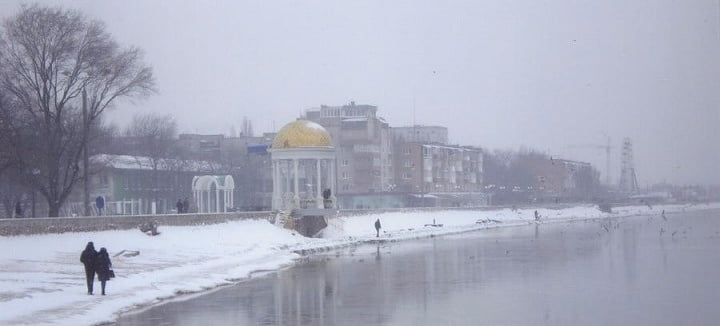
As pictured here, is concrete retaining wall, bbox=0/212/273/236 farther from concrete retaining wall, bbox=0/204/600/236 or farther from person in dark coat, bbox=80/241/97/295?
person in dark coat, bbox=80/241/97/295

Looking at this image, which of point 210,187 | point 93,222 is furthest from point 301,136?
point 93,222

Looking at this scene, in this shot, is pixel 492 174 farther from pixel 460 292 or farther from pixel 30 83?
Answer: pixel 460 292

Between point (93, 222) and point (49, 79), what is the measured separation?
32.0 feet


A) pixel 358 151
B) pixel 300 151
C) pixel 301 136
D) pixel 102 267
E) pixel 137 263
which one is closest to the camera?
pixel 102 267

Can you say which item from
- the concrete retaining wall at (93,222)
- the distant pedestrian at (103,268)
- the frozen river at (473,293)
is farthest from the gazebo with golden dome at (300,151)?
the distant pedestrian at (103,268)

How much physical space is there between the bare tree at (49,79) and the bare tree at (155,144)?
3932 cm

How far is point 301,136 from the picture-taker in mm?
68500

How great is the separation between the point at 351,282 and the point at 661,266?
14.2m

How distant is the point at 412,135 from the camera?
182625mm

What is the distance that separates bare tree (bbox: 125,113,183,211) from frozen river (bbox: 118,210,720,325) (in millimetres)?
52442

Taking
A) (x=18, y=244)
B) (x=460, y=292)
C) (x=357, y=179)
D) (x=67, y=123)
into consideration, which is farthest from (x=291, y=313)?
(x=357, y=179)

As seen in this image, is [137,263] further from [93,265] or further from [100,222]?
[93,265]

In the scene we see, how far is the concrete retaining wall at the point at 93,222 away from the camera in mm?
41250

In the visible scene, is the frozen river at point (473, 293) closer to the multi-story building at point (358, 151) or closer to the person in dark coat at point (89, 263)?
the person in dark coat at point (89, 263)
